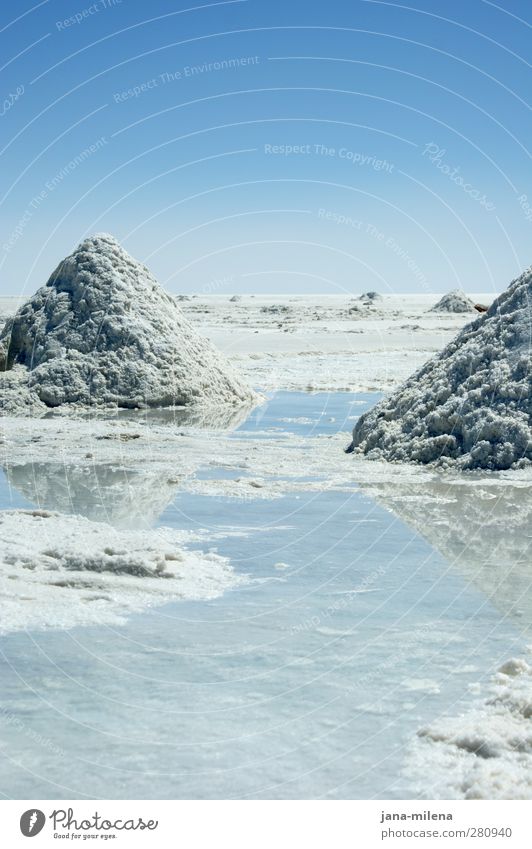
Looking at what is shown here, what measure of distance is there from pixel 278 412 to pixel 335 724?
7.83 m

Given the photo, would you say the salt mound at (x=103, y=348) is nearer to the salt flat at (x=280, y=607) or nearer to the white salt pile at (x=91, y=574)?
the salt flat at (x=280, y=607)

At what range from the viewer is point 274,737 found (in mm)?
2770

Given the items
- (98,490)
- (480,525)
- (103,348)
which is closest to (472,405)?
(480,525)

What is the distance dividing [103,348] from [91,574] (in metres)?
7.21

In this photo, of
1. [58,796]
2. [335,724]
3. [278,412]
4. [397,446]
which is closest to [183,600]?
[335,724]

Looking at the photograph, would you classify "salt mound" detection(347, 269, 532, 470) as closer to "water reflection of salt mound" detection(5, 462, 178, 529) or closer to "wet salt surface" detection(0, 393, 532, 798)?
"water reflection of salt mound" detection(5, 462, 178, 529)

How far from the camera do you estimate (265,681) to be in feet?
10.3

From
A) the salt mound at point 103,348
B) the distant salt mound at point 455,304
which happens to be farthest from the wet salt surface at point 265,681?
the distant salt mound at point 455,304

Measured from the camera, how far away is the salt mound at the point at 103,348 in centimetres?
1085

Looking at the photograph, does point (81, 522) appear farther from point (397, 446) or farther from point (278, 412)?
point (278, 412)
